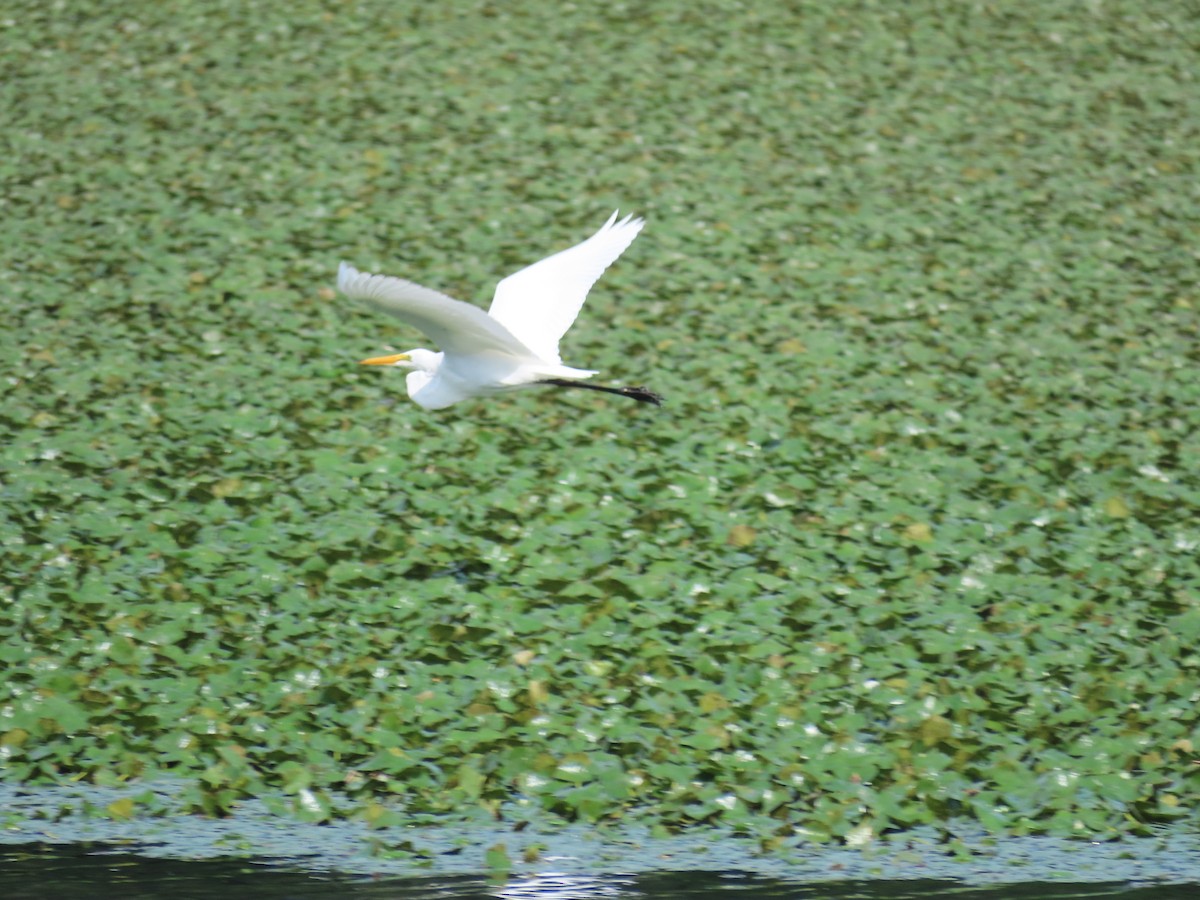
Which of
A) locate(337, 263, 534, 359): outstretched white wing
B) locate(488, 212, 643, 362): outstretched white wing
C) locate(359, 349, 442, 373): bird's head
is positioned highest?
locate(488, 212, 643, 362): outstretched white wing

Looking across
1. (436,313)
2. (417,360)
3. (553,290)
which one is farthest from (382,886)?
(553,290)

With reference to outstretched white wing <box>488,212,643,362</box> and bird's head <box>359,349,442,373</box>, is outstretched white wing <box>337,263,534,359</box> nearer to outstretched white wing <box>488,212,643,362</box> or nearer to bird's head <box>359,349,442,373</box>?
bird's head <box>359,349,442,373</box>

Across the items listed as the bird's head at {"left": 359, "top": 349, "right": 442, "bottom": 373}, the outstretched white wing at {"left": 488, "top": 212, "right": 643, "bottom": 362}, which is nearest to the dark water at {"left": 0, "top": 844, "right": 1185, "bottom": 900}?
the bird's head at {"left": 359, "top": 349, "right": 442, "bottom": 373}

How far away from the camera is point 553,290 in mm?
6559

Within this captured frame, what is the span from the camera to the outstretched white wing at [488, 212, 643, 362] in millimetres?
6441

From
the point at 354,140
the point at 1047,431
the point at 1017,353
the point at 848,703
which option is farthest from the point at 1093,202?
the point at 848,703

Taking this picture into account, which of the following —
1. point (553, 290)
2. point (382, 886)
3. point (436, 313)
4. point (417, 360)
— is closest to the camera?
A: point (382, 886)

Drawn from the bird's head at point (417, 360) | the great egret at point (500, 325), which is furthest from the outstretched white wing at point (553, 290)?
the bird's head at point (417, 360)

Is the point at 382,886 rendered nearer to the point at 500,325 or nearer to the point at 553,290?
the point at 500,325

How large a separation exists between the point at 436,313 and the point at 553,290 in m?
1.27

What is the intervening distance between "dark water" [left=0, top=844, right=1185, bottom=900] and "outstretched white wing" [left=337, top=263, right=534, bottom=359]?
1.83 m

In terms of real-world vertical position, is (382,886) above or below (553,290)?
below

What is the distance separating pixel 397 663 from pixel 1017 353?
4608 mm

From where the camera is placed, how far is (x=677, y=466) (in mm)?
7629
